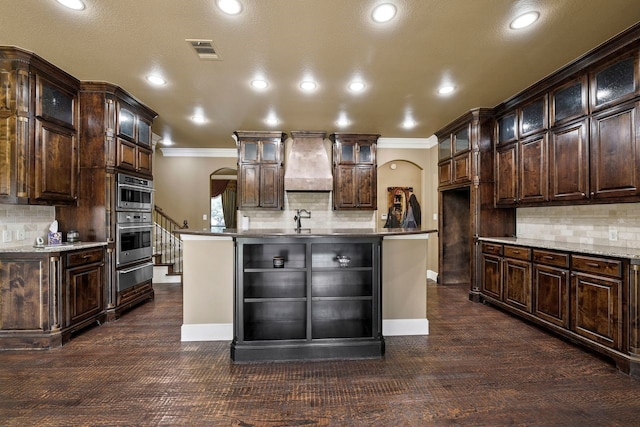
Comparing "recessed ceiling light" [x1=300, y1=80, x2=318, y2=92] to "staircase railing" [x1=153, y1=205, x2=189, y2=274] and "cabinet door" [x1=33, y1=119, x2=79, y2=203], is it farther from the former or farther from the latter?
"staircase railing" [x1=153, y1=205, x2=189, y2=274]

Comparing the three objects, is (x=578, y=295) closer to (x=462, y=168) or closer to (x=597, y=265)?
(x=597, y=265)

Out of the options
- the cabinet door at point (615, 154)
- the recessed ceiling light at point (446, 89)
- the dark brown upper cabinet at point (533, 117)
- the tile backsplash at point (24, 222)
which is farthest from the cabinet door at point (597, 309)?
the tile backsplash at point (24, 222)

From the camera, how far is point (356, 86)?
3646mm

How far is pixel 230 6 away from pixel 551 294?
156 inches

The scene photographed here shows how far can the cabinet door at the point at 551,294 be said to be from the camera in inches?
120

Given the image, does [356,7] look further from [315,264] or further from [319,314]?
[319,314]

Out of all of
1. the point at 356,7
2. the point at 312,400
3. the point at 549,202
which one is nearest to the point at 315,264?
the point at 312,400

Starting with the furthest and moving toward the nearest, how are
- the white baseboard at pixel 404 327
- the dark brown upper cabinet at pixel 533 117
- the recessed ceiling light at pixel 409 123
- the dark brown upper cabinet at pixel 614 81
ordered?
the recessed ceiling light at pixel 409 123, the dark brown upper cabinet at pixel 533 117, the white baseboard at pixel 404 327, the dark brown upper cabinet at pixel 614 81

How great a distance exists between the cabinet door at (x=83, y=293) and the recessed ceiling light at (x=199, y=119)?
2.49 m

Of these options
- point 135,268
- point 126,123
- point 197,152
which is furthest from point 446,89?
point 197,152

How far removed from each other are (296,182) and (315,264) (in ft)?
8.23

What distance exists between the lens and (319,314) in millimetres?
3184

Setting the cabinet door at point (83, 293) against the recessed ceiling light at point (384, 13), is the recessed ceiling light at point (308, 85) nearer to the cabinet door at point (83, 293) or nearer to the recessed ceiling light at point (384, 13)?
the recessed ceiling light at point (384, 13)

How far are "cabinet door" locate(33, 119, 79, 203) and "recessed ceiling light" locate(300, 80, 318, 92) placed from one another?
2.69 meters
